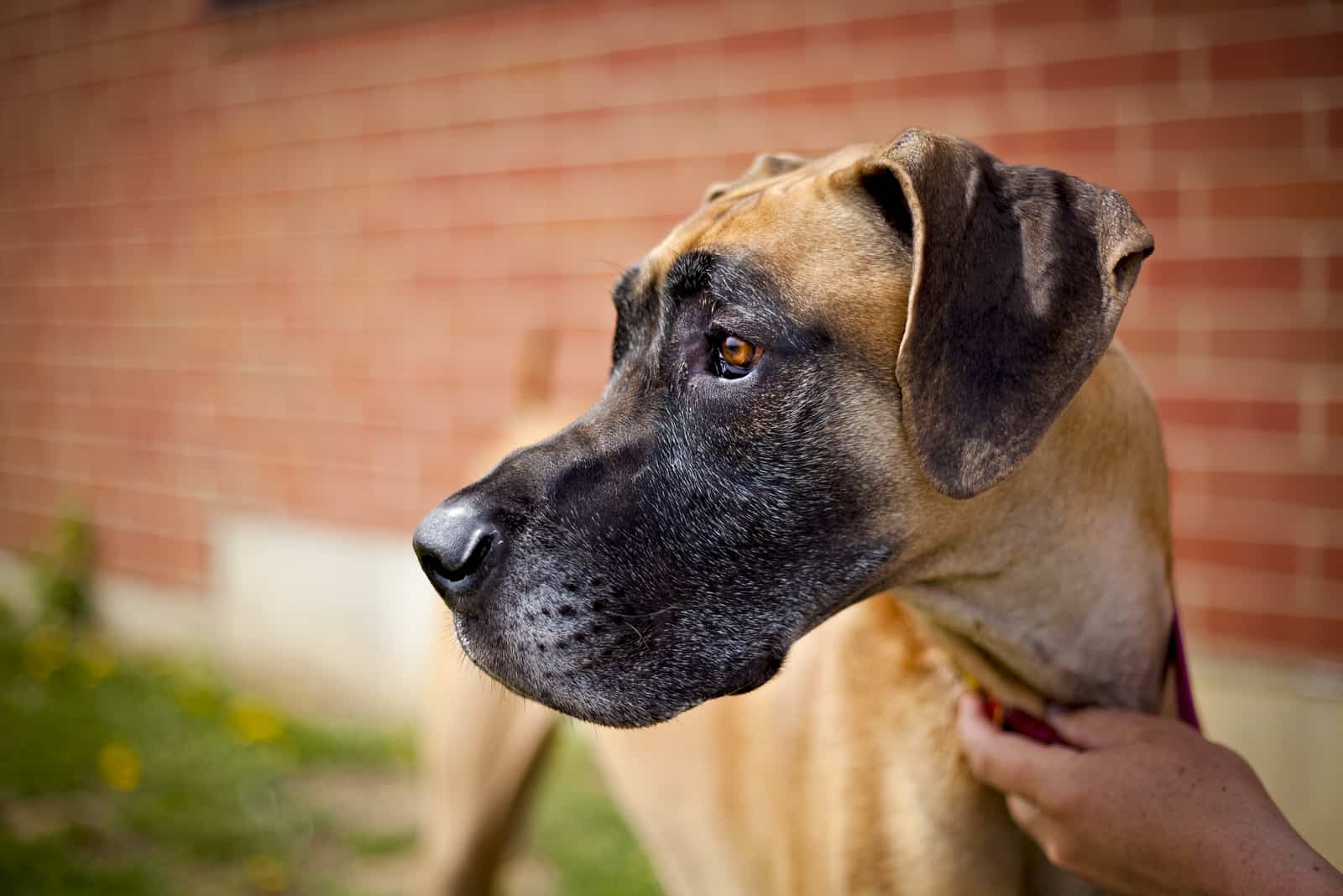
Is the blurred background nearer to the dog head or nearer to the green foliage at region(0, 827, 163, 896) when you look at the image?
the green foliage at region(0, 827, 163, 896)

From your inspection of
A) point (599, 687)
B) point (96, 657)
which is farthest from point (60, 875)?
point (599, 687)

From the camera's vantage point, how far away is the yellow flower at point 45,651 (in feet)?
21.3

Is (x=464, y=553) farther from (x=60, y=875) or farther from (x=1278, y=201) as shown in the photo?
(x=60, y=875)

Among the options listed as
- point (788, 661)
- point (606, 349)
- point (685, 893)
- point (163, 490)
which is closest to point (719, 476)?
point (788, 661)

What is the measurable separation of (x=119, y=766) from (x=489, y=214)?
293cm

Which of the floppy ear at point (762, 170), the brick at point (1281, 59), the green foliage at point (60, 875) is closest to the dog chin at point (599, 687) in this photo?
the floppy ear at point (762, 170)

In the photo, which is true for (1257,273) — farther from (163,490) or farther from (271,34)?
(163,490)

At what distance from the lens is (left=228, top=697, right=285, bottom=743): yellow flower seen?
5520 mm

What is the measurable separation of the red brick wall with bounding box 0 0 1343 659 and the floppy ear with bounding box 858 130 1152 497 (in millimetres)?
1606

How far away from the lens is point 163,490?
277 inches

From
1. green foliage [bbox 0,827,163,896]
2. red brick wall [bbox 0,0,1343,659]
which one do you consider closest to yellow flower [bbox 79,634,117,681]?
red brick wall [bbox 0,0,1343,659]

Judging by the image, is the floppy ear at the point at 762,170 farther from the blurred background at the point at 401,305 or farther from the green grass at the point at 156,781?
the green grass at the point at 156,781

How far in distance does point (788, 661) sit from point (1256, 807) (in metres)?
0.96

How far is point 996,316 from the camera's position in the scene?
1.69 m
